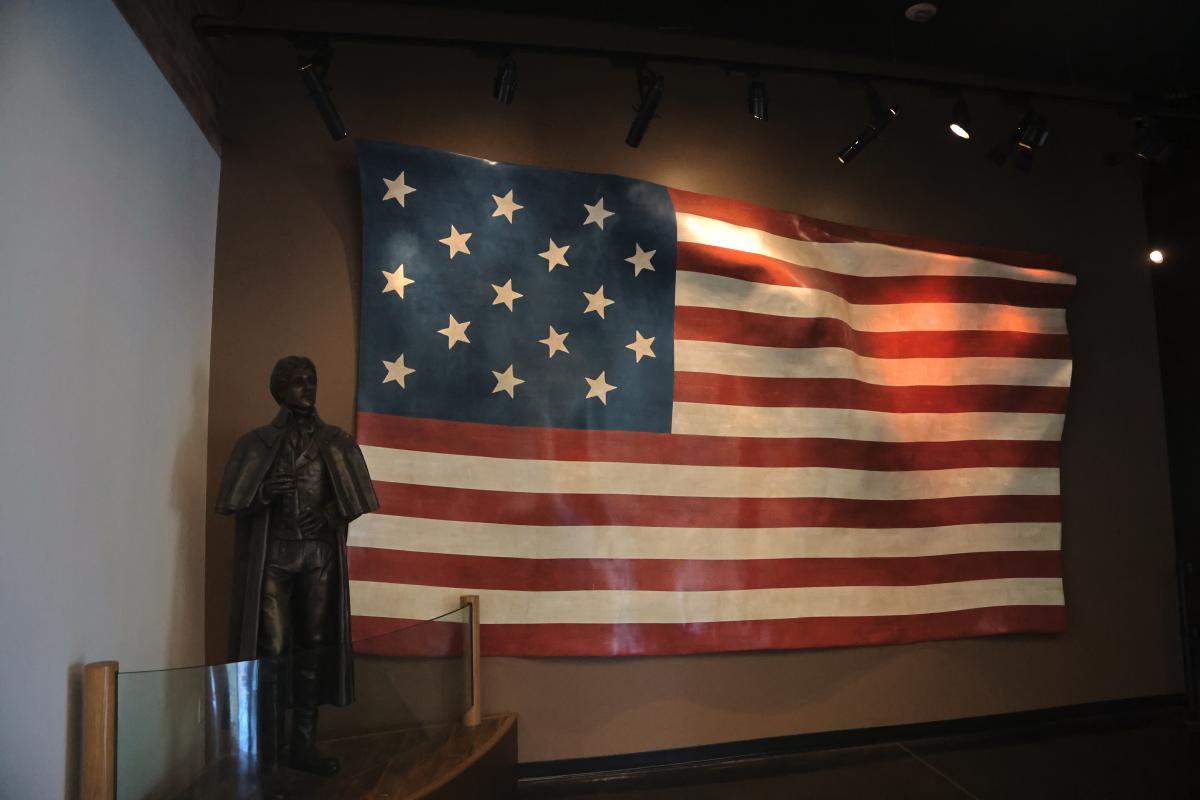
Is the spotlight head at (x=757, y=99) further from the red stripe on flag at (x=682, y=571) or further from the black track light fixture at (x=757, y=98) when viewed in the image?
the red stripe on flag at (x=682, y=571)

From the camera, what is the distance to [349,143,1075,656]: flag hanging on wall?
374 centimetres

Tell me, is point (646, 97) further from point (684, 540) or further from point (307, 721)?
point (307, 721)

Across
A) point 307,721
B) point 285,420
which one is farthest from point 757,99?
point 307,721

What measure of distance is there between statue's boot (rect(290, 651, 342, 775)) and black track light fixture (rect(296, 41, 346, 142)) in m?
2.02

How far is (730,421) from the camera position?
164 inches

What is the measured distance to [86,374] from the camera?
95.8 inches

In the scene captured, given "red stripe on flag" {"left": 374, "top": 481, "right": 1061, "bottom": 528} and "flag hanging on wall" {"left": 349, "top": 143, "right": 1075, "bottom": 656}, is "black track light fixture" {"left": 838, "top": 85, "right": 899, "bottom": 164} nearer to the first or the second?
"flag hanging on wall" {"left": 349, "top": 143, "right": 1075, "bottom": 656}

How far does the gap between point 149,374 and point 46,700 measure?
113cm

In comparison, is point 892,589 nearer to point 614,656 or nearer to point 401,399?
point 614,656

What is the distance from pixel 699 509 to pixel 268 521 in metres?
1.95

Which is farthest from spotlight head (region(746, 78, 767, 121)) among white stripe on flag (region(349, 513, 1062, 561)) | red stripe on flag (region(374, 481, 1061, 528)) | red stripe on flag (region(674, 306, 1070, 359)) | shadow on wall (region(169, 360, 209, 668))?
shadow on wall (region(169, 360, 209, 668))

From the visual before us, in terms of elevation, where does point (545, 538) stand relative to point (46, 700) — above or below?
above

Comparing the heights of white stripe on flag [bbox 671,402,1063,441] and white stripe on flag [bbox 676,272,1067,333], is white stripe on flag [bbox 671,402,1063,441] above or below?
below

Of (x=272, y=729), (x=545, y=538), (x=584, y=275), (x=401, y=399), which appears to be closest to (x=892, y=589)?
(x=545, y=538)
